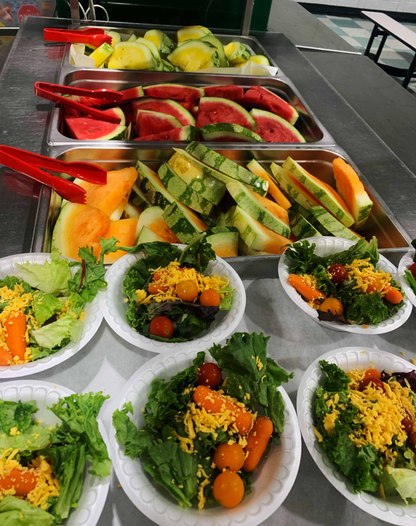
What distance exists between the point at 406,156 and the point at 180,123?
4.53ft

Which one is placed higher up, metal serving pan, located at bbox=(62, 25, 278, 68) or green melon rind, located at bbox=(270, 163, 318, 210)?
metal serving pan, located at bbox=(62, 25, 278, 68)

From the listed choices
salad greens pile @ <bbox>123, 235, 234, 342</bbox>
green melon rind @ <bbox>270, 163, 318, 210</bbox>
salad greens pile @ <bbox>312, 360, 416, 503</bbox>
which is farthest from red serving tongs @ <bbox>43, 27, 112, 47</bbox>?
salad greens pile @ <bbox>312, 360, 416, 503</bbox>

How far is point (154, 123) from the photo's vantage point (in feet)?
7.78

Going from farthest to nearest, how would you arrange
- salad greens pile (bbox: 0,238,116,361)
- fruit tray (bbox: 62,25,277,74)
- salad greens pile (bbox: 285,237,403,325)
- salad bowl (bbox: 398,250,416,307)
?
fruit tray (bbox: 62,25,277,74) → salad bowl (bbox: 398,250,416,307) → salad greens pile (bbox: 285,237,403,325) → salad greens pile (bbox: 0,238,116,361)

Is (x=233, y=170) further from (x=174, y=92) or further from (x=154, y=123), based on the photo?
(x=174, y=92)

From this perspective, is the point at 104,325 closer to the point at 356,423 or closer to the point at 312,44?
the point at 356,423

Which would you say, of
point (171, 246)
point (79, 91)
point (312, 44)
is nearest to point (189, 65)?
point (79, 91)

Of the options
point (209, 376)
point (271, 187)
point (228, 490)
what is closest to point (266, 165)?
point (271, 187)

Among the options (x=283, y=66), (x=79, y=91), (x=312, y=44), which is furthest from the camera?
(x=312, y=44)

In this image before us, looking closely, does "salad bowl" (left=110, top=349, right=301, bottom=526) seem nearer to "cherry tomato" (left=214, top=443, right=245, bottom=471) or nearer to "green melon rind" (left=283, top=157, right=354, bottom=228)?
"cherry tomato" (left=214, top=443, right=245, bottom=471)

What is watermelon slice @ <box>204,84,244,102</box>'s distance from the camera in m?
2.69

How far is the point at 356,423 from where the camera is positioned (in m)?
1.15

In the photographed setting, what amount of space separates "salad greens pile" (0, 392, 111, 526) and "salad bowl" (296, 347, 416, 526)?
0.52 meters

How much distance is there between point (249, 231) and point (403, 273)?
62cm
